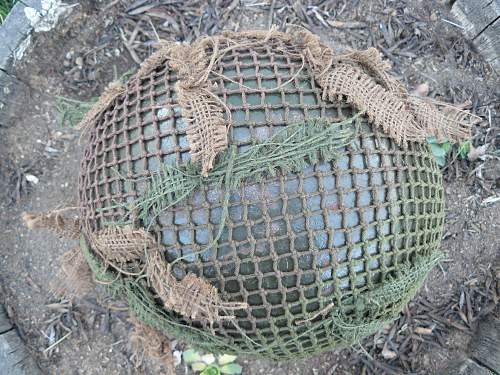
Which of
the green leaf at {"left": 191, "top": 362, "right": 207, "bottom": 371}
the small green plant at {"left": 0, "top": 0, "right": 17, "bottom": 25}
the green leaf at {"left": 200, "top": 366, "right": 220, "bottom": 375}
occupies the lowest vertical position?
the green leaf at {"left": 191, "top": 362, "right": 207, "bottom": 371}

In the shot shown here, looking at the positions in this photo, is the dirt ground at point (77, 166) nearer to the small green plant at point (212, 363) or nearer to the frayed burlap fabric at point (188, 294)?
the small green plant at point (212, 363)

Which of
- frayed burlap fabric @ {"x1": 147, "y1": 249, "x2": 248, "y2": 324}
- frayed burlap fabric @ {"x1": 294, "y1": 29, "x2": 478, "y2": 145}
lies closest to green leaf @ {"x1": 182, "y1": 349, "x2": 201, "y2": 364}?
frayed burlap fabric @ {"x1": 147, "y1": 249, "x2": 248, "y2": 324}

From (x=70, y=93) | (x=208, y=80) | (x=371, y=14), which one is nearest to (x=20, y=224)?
(x=70, y=93)

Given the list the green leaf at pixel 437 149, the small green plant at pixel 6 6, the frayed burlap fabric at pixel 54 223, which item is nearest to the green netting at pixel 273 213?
the frayed burlap fabric at pixel 54 223

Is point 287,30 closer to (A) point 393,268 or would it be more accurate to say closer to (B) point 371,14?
(B) point 371,14

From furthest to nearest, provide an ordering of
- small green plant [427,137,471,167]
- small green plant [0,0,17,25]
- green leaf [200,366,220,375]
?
1. small green plant [0,0,17,25]
2. small green plant [427,137,471,167]
3. green leaf [200,366,220,375]

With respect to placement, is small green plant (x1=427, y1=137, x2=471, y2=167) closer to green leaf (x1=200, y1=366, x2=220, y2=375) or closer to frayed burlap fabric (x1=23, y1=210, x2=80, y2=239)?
green leaf (x1=200, y1=366, x2=220, y2=375)
